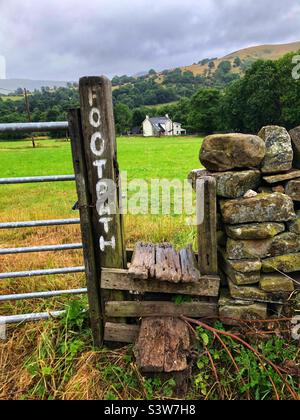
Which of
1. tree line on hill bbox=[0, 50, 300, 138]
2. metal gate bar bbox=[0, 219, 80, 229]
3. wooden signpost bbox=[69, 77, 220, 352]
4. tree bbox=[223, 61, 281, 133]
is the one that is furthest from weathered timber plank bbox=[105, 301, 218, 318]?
tree bbox=[223, 61, 281, 133]

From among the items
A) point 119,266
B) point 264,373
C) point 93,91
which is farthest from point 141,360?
point 93,91

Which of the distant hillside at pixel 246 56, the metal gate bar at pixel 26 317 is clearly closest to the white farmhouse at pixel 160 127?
the metal gate bar at pixel 26 317

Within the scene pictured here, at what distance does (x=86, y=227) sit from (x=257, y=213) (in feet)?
4.55

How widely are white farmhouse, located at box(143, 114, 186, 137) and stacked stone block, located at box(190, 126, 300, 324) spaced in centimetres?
7568

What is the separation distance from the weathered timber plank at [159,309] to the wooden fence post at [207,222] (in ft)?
0.97

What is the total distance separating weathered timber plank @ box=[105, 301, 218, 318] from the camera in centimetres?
273

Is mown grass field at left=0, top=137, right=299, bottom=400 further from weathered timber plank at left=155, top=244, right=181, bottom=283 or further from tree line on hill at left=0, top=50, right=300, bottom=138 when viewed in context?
tree line on hill at left=0, top=50, right=300, bottom=138

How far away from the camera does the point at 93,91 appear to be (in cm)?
227

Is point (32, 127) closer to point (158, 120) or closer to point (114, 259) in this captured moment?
point (114, 259)

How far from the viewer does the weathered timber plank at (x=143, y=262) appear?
2.56 meters

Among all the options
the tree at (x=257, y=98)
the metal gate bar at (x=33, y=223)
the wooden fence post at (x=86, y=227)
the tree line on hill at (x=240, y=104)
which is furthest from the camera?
Answer: the tree at (x=257, y=98)

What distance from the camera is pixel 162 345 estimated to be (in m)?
2.45

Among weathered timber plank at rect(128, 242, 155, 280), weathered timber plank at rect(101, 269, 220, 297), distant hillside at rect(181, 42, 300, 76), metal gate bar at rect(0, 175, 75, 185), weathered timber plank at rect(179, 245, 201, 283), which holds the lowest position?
weathered timber plank at rect(101, 269, 220, 297)

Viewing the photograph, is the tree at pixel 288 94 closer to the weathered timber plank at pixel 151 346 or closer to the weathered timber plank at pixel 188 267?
the weathered timber plank at pixel 188 267
